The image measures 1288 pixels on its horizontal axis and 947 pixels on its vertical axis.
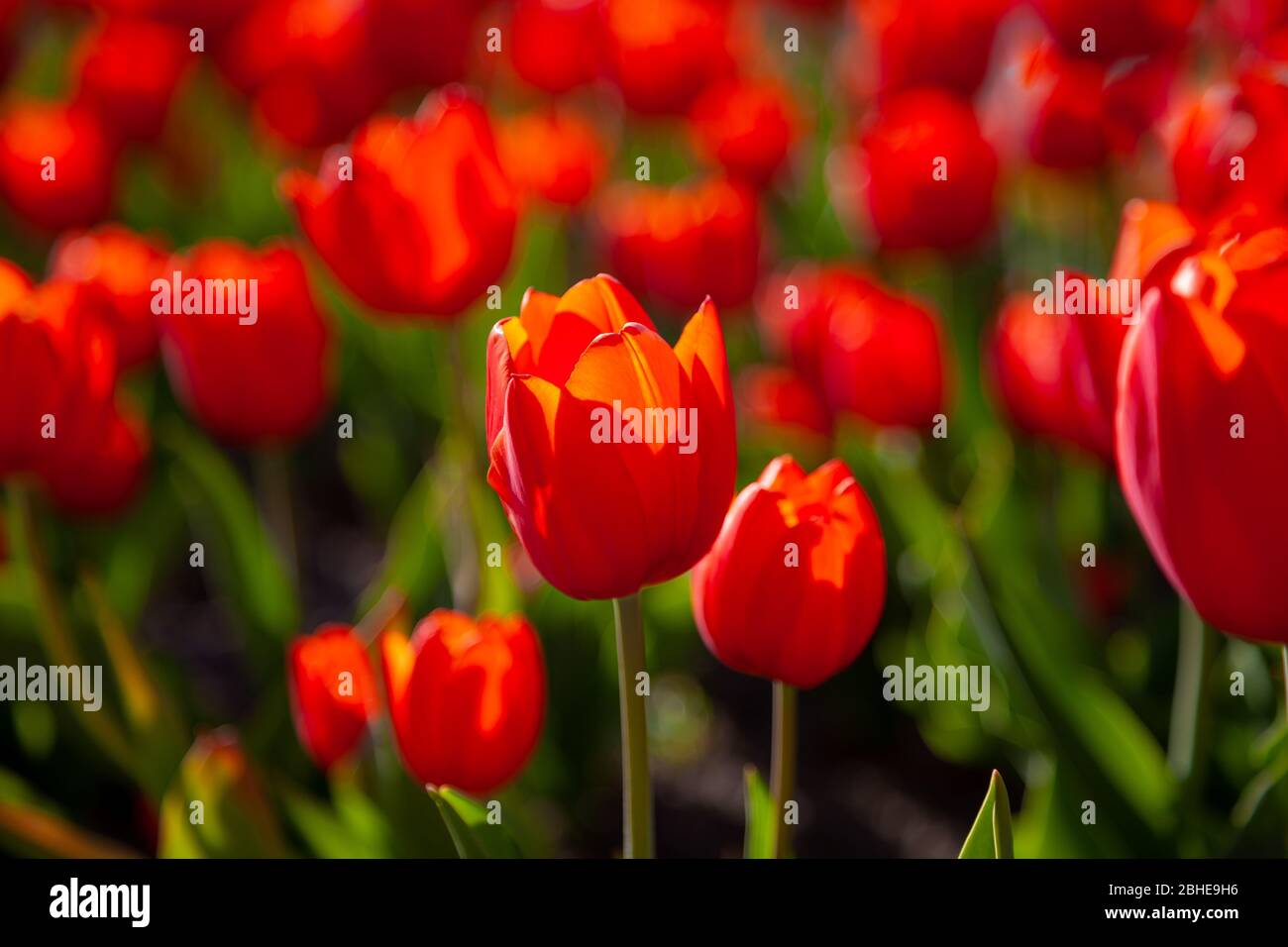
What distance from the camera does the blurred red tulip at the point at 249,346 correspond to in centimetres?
105

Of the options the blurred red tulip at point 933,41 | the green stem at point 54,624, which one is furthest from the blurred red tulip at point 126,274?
the blurred red tulip at point 933,41

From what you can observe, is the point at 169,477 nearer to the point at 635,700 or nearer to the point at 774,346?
the point at 774,346

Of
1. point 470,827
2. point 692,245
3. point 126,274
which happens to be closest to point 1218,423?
point 470,827

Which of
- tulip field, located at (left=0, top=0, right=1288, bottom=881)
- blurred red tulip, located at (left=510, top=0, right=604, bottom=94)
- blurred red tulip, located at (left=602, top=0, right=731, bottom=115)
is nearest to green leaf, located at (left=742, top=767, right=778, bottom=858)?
tulip field, located at (left=0, top=0, right=1288, bottom=881)

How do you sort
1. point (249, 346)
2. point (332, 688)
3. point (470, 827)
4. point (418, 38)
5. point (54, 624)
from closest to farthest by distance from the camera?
point (470, 827)
point (332, 688)
point (54, 624)
point (249, 346)
point (418, 38)

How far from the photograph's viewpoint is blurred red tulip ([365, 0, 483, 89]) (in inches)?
61.8

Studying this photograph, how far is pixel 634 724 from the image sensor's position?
65 centimetres

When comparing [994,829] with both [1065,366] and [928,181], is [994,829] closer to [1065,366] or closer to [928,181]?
[1065,366]

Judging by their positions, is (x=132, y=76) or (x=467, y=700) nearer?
(x=467, y=700)

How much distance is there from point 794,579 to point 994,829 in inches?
6.0

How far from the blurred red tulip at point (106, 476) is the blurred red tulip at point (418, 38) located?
25.7 inches

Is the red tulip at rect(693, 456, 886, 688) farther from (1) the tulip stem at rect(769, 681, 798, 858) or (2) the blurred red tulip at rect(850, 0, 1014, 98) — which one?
(2) the blurred red tulip at rect(850, 0, 1014, 98)

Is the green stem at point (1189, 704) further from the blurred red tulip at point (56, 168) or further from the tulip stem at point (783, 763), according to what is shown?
the blurred red tulip at point (56, 168)
